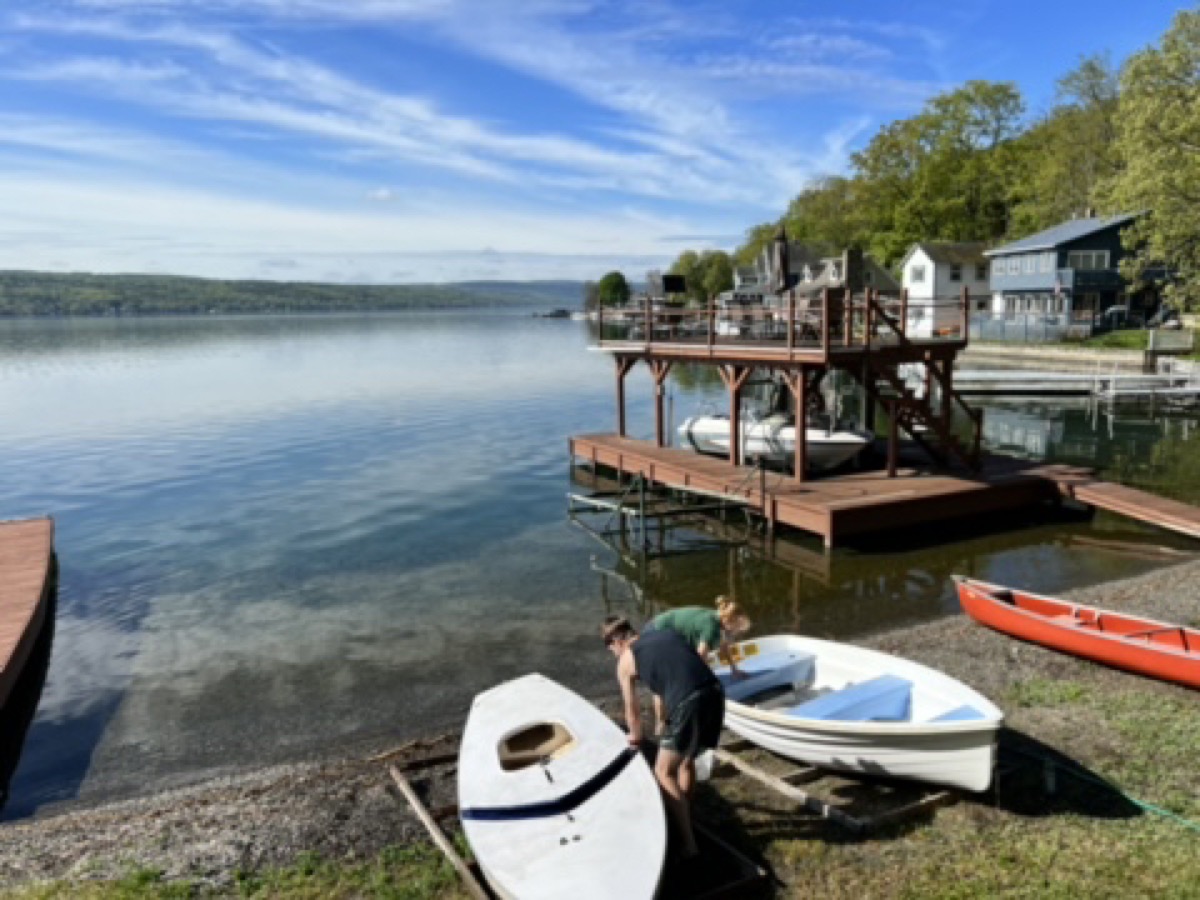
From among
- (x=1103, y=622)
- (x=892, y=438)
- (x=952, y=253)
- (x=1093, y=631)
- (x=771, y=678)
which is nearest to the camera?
(x=771, y=678)

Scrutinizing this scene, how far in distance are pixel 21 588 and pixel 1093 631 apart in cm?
1729

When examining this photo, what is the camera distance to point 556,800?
679cm

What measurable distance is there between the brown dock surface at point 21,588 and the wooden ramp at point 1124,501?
2095cm

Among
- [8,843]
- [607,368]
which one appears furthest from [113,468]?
[607,368]

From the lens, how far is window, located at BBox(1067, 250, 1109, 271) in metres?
58.6

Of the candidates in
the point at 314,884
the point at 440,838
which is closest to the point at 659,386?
the point at 440,838

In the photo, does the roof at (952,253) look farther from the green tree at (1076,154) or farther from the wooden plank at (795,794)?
the wooden plank at (795,794)

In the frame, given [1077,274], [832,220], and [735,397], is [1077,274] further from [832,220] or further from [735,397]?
[735,397]

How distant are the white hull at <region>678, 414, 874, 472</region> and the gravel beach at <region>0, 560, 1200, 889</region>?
398 inches

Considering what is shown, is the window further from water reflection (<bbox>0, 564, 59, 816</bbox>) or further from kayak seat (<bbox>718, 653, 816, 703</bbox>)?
water reflection (<bbox>0, 564, 59, 816</bbox>)

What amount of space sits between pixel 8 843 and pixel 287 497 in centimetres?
1784

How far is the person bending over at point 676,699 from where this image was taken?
21.8 feet

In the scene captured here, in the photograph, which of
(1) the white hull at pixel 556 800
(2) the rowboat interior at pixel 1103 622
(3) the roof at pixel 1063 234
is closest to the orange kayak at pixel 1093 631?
(2) the rowboat interior at pixel 1103 622

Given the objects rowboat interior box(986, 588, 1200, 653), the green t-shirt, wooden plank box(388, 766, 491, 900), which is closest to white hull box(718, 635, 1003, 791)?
the green t-shirt
